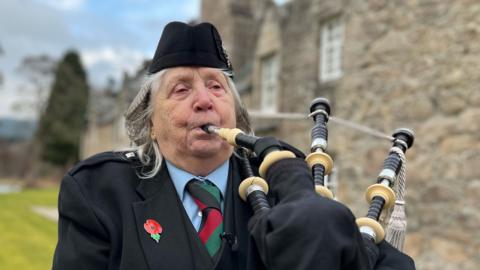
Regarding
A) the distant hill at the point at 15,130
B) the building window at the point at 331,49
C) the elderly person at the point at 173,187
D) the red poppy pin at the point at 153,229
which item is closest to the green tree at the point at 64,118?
the distant hill at the point at 15,130

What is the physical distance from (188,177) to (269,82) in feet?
32.6

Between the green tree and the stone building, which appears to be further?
the green tree

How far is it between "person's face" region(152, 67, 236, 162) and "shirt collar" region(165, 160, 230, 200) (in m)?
0.05

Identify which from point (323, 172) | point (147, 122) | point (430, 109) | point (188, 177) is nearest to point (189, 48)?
point (147, 122)

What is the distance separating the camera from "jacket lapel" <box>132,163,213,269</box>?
197 cm

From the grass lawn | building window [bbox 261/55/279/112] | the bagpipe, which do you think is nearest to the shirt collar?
the bagpipe

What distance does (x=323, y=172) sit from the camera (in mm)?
1846

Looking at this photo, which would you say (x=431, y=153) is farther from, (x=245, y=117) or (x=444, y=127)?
(x=245, y=117)

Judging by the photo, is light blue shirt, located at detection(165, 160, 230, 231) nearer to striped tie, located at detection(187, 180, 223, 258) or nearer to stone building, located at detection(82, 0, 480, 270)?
striped tie, located at detection(187, 180, 223, 258)

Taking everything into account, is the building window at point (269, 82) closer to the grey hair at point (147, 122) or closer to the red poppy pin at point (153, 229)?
the grey hair at point (147, 122)

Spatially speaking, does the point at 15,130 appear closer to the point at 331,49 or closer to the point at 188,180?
the point at 331,49

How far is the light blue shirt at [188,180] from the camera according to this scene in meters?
2.16

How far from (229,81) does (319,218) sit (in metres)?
1.02

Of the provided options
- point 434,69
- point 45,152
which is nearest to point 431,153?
point 434,69
